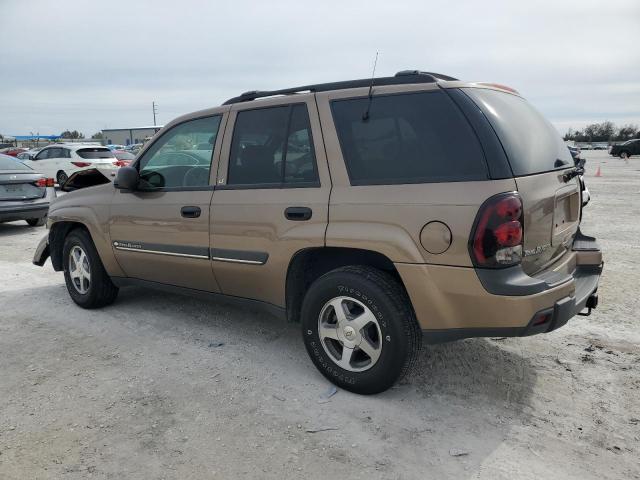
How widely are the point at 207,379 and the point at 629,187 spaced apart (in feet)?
52.2

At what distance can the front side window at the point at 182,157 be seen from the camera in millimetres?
3936

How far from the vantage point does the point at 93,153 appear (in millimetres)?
18609

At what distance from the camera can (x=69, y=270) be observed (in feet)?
16.7

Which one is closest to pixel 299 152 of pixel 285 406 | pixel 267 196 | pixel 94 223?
pixel 267 196

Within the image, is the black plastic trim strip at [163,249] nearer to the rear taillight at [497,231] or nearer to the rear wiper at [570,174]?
the rear taillight at [497,231]

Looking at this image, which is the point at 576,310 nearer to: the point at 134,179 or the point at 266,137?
the point at 266,137

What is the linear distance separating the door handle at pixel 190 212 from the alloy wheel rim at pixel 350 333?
4.23 ft

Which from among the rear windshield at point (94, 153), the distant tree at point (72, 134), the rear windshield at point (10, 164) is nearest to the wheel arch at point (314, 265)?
the rear windshield at point (10, 164)

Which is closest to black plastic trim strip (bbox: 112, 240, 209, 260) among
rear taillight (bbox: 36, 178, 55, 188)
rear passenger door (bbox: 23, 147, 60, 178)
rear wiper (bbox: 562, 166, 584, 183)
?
rear wiper (bbox: 562, 166, 584, 183)

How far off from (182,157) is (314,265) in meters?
1.52

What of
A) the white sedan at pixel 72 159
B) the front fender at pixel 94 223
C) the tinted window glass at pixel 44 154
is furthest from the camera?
the tinted window glass at pixel 44 154

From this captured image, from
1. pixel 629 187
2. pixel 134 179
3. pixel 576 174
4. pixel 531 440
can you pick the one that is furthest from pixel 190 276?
pixel 629 187

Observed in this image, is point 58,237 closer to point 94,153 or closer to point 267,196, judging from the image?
point 267,196

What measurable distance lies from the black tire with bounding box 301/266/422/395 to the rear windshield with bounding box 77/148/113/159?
17459mm
